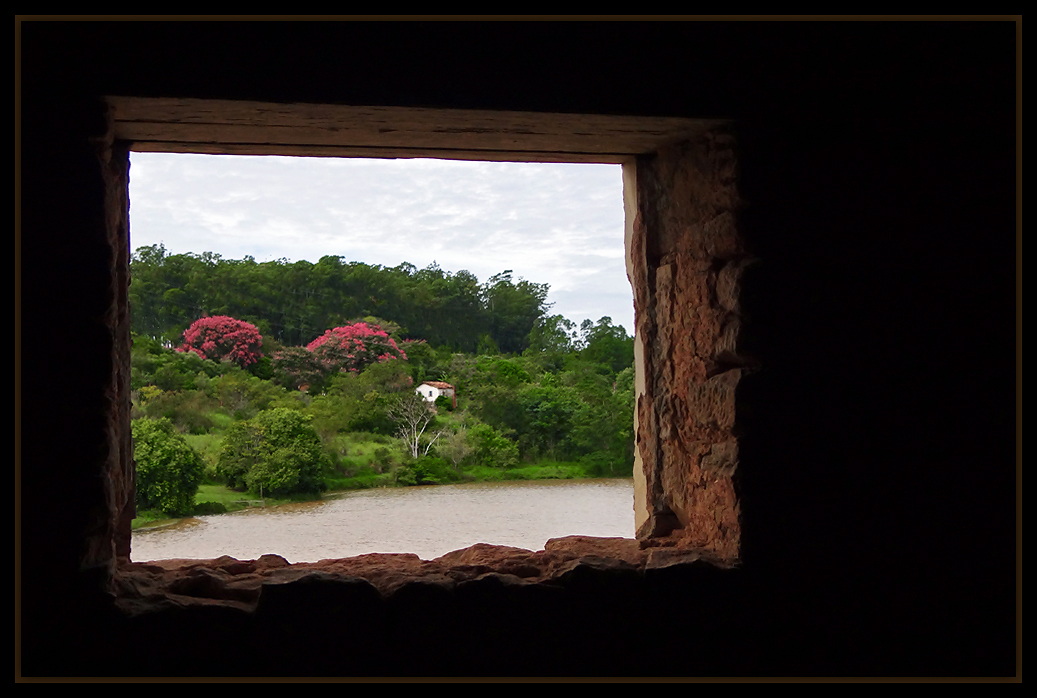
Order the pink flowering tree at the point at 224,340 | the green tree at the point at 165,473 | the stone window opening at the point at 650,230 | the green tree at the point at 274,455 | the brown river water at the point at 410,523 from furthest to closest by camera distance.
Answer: the pink flowering tree at the point at 224,340 < the green tree at the point at 274,455 < the green tree at the point at 165,473 < the brown river water at the point at 410,523 < the stone window opening at the point at 650,230

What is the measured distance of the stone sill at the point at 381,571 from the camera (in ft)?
4.74

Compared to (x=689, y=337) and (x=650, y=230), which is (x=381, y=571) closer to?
(x=689, y=337)

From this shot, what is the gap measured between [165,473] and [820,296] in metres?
1.98

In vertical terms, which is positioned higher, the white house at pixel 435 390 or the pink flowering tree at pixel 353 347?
the pink flowering tree at pixel 353 347

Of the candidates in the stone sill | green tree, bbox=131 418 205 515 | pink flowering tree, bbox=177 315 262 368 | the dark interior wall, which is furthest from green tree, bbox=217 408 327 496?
the dark interior wall

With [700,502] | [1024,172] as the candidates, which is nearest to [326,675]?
[700,502]

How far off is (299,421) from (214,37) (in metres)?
1.36

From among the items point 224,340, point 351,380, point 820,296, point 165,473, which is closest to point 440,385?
point 351,380

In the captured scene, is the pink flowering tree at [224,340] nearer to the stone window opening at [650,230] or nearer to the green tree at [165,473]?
the green tree at [165,473]

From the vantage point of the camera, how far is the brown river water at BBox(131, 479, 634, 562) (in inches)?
80.4

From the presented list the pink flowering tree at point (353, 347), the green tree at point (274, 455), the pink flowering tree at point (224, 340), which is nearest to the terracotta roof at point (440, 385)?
the pink flowering tree at point (353, 347)

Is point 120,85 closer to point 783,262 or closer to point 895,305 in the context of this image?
point 783,262

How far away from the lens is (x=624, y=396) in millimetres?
2688

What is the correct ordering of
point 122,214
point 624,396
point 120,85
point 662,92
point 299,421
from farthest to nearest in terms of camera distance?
point 624,396, point 299,421, point 122,214, point 662,92, point 120,85
